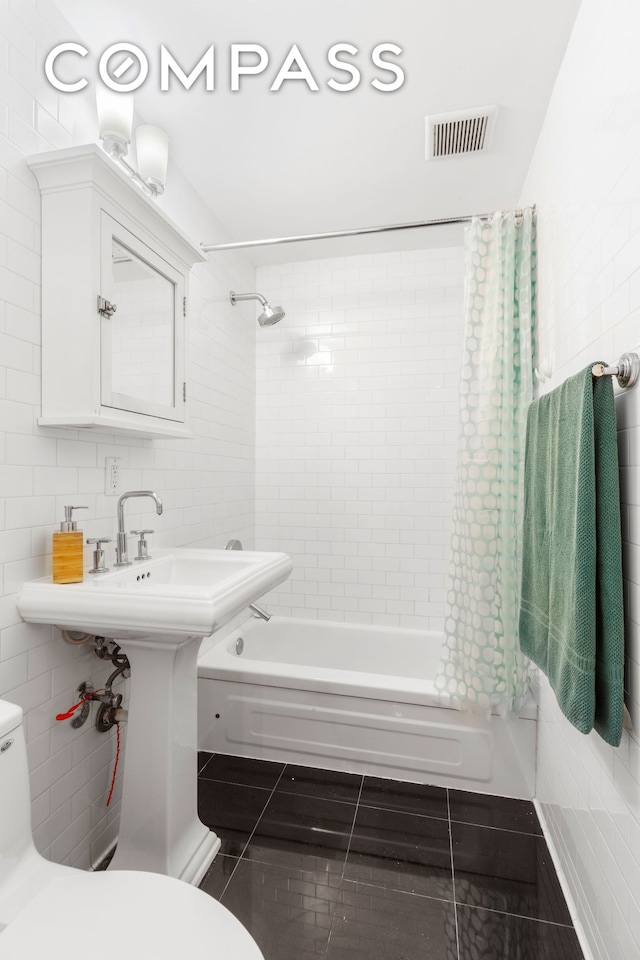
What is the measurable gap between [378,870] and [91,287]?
6.26ft

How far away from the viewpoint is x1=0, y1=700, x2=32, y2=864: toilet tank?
97 centimetres

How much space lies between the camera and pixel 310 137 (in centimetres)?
194

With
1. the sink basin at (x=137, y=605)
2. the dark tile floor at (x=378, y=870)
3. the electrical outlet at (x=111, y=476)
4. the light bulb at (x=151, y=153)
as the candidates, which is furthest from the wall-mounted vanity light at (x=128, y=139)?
the dark tile floor at (x=378, y=870)

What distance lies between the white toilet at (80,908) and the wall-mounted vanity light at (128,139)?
1552 mm

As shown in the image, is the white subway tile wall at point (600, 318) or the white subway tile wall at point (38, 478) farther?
the white subway tile wall at point (38, 478)

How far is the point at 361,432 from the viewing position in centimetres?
293

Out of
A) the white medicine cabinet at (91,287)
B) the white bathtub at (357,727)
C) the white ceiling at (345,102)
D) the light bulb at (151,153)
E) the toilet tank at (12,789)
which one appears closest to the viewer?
the toilet tank at (12,789)

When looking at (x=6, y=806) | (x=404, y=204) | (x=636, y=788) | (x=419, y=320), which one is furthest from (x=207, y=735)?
(x=404, y=204)

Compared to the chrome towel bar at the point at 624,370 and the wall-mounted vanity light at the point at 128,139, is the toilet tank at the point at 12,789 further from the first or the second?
the wall-mounted vanity light at the point at 128,139

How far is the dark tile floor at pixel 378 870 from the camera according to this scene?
4.37 ft

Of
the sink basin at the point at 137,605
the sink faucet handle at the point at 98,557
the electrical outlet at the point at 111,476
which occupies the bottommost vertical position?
the sink basin at the point at 137,605

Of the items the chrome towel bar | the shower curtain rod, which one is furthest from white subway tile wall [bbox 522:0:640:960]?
the shower curtain rod

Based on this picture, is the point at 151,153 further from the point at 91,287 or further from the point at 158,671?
the point at 158,671

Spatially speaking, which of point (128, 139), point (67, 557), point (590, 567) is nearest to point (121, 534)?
point (67, 557)
